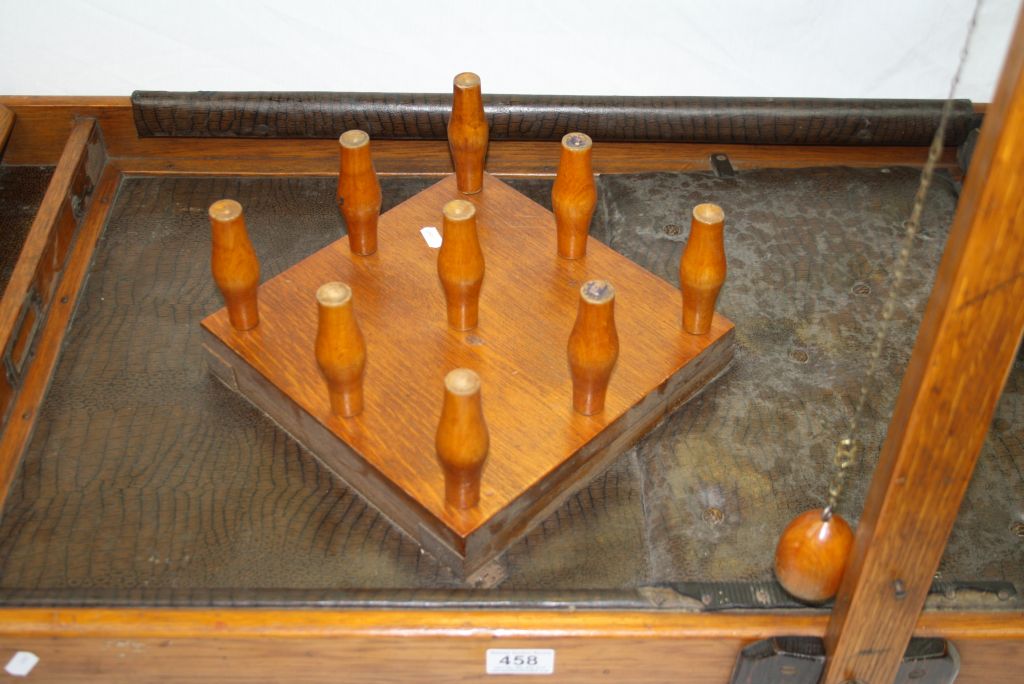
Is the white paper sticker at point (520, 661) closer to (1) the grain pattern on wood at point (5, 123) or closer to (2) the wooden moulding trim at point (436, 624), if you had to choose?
(2) the wooden moulding trim at point (436, 624)

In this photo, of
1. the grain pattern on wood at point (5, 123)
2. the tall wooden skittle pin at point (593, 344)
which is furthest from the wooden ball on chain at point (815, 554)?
the grain pattern on wood at point (5, 123)

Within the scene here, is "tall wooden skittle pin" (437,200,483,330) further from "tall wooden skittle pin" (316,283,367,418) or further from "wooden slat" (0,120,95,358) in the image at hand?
"wooden slat" (0,120,95,358)

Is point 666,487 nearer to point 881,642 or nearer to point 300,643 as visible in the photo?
point 881,642

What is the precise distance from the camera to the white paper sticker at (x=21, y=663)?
1.14 metres

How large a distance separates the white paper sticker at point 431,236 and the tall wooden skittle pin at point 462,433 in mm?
395

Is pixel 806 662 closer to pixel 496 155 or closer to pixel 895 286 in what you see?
pixel 895 286

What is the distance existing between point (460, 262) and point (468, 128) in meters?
0.25

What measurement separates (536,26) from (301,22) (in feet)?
1.08

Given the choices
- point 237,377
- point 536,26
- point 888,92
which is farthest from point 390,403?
point 888,92

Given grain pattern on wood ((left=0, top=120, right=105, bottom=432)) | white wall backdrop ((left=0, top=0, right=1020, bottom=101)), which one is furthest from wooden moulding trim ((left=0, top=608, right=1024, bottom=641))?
white wall backdrop ((left=0, top=0, right=1020, bottom=101))

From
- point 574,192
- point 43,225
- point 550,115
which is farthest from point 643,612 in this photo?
point 43,225

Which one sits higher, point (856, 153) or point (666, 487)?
point (856, 153)

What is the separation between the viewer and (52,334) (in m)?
1.42

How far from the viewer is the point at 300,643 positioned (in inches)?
44.6
